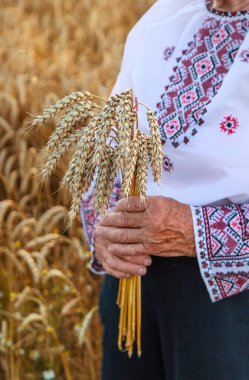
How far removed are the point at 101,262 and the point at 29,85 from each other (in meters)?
2.64

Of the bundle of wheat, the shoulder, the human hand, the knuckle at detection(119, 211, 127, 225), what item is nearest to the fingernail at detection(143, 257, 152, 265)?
the human hand

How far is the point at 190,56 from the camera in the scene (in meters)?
1.92

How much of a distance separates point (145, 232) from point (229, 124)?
0.33 m

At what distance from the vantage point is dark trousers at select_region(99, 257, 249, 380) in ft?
6.04

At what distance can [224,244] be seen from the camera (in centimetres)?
175

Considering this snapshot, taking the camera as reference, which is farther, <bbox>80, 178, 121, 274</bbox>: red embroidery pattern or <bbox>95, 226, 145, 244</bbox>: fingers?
<bbox>80, 178, 121, 274</bbox>: red embroidery pattern

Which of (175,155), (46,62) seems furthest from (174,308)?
(46,62)

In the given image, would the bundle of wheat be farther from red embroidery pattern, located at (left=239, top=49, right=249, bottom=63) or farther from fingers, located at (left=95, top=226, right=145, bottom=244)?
red embroidery pattern, located at (left=239, top=49, right=249, bottom=63)

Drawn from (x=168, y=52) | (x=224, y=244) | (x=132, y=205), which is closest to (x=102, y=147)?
(x=132, y=205)

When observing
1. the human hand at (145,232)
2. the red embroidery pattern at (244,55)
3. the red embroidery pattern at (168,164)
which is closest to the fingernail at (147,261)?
the human hand at (145,232)

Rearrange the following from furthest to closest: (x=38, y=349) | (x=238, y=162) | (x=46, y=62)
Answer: (x=46, y=62)
(x=38, y=349)
(x=238, y=162)

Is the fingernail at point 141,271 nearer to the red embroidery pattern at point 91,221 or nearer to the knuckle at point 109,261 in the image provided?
the knuckle at point 109,261

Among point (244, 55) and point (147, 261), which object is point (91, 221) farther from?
point (244, 55)

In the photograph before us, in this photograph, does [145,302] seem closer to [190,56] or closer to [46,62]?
[190,56]
